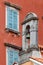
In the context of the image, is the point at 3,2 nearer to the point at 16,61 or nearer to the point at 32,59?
the point at 16,61

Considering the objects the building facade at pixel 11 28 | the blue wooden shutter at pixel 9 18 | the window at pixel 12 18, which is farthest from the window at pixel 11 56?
the blue wooden shutter at pixel 9 18

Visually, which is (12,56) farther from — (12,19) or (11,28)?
(12,19)

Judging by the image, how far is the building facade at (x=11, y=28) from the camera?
28172 mm

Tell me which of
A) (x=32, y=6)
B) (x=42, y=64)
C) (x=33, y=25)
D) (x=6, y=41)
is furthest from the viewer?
(x=32, y=6)

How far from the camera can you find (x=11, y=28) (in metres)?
29.1

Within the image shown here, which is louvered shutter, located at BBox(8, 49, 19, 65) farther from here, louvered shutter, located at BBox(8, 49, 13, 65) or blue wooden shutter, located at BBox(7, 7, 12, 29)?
blue wooden shutter, located at BBox(7, 7, 12, 29)

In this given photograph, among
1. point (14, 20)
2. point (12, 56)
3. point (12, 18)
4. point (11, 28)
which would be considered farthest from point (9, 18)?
point (12, 56)

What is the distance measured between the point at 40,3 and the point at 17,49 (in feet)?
13.1

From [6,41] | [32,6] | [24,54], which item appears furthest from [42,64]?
[32,6]

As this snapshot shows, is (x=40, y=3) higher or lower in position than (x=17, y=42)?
higher

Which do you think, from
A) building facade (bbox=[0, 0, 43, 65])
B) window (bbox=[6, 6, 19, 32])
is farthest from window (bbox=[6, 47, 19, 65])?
window (bbox=[6, 6, 19, 32])

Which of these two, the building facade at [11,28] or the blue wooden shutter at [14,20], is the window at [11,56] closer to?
the building facade at [11,28]

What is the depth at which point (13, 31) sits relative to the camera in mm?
29031

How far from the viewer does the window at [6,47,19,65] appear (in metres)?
28.1
